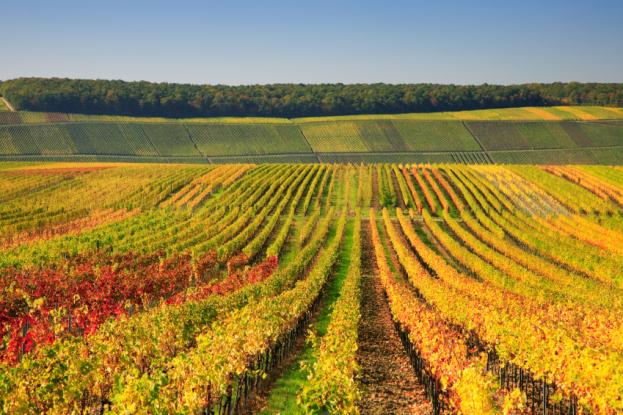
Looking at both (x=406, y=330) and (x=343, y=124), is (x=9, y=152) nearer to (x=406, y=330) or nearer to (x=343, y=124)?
(x=343, y=124)

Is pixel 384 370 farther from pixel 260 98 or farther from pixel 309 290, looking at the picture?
pixel 260 98

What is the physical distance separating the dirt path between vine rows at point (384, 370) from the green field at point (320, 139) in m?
88.6

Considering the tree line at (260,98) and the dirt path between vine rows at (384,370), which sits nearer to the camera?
the dirt path between vine rows at (384,370)

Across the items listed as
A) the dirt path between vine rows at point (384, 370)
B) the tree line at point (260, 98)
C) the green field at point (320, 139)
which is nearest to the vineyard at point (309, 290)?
the dirt path between vine rows at point (384, 370)

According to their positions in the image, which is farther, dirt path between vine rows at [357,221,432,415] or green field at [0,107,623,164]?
green field at [0,107,623,164]

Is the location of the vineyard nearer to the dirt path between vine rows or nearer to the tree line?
the dirt path between vine rows

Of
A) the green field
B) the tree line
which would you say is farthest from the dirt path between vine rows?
the tree line

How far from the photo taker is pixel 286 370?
71.4 feet

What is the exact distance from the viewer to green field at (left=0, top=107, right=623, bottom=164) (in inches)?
4606

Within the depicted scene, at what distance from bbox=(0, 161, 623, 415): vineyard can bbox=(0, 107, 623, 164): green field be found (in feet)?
84.1

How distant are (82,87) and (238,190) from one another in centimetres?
8872

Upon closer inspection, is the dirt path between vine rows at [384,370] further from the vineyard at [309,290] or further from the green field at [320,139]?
the green field at [320,139]

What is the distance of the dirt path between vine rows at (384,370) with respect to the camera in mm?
18625

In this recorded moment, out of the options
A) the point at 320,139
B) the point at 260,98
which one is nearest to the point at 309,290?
the point at 320,139
